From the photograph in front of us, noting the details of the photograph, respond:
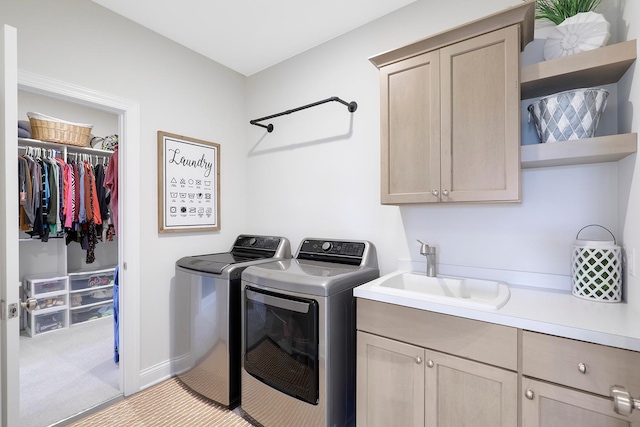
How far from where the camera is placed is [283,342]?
173cm

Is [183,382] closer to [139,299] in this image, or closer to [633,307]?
[139,299]

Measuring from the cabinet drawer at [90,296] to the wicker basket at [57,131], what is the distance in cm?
178

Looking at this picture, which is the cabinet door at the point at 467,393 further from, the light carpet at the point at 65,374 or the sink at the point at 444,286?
the light carpet at the point at 65,374

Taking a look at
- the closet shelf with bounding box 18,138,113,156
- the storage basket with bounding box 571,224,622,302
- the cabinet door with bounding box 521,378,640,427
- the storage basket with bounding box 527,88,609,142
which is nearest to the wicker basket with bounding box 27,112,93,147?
the closet shelf with bounding box 18,138,113,156

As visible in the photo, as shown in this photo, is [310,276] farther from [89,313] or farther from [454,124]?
[89,313]

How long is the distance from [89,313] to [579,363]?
15.4ft

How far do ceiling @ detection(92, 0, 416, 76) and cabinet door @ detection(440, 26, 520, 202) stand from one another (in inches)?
32.2

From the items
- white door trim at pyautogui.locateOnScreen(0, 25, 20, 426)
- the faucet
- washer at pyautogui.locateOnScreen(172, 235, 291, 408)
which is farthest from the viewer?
washer at pyautogui.locateOnScreen(172, 235, 291, 408)

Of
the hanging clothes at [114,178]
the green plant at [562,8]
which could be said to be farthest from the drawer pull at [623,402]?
the hanging clothes at [114,178]

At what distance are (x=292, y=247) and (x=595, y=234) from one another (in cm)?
197

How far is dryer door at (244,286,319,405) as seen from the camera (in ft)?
5.27

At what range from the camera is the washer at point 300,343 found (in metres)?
1.58

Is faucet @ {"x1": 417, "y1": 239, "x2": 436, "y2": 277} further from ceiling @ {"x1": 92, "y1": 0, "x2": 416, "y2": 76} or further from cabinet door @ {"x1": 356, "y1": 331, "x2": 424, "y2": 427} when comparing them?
ceiling @ {"x1": 92, "y1": 0, "x2": 416, "y2": 76}

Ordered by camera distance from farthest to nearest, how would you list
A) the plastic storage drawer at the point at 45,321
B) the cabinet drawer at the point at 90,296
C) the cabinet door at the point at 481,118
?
the cabinet drawer at the point at 90,296
the plastic storage drawer at the point at 45,321
the cabinet door at the point at 481,118
